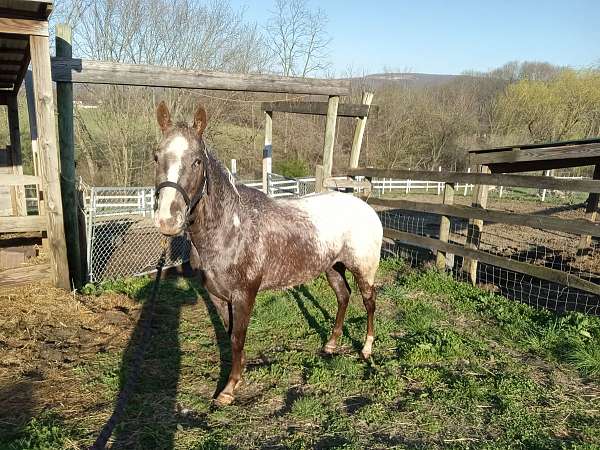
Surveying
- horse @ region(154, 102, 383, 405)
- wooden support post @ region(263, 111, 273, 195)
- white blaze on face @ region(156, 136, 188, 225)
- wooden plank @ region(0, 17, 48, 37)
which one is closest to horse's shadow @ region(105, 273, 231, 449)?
horse @ region(154, 102, 383, 405)

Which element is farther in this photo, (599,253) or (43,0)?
(599,253)

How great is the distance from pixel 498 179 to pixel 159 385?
5095 millimetres

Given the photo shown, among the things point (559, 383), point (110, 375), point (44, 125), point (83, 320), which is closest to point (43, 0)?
point (44, 125)

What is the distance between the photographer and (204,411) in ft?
10.8

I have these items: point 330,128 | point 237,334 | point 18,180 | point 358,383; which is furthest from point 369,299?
point 18,180

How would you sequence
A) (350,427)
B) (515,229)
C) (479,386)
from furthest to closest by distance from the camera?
(515,229)
(479,386)
(350,427)

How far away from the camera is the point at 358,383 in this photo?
3732 mm

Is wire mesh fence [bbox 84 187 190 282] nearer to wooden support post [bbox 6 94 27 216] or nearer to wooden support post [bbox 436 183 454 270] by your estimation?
wooden support post [bbox 6 94 27 216]

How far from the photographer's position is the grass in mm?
2967

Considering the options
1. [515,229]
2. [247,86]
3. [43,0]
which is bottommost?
[515,229]

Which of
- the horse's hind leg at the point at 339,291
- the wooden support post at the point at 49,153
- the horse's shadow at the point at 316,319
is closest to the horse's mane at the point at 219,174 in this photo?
the horse's hind leg at the point at 339,291

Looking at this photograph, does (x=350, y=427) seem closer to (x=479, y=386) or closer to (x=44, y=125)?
(x=479, y=386)

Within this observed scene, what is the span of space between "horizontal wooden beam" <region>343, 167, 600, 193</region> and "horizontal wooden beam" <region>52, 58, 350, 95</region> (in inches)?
69.9

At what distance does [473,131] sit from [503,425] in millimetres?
31640
